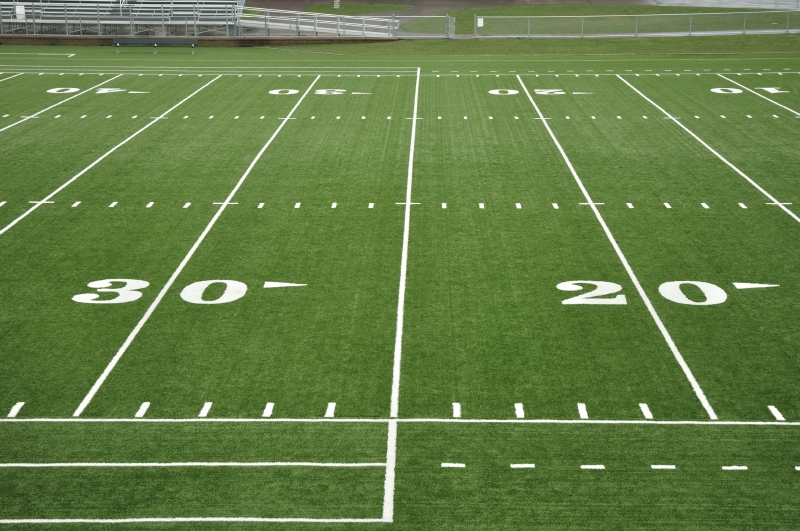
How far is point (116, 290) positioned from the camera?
15.4 meters

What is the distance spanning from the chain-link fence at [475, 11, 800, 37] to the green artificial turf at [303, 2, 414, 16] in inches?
565

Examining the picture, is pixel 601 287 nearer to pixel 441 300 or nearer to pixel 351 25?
pixel 441 300

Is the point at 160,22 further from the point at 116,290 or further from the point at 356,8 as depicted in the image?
the point at 116,290

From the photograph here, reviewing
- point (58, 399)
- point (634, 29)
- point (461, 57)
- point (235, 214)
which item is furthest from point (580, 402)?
point (634, 29)

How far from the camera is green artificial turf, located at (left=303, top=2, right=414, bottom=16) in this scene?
183 ft

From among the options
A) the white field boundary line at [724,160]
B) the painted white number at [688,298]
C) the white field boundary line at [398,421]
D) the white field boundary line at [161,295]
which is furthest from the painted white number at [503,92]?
the white field boundary line at [398,421]

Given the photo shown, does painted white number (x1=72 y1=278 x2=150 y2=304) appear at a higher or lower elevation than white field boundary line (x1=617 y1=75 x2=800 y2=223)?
lower

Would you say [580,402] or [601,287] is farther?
[601,287]

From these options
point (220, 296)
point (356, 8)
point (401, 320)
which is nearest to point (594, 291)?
point (401, 320)

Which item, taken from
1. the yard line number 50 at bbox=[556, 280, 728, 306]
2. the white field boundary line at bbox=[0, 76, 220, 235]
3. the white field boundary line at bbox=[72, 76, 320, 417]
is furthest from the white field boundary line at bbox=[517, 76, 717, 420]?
the white field boundary line at bbox=[0, 76, 220, 235]

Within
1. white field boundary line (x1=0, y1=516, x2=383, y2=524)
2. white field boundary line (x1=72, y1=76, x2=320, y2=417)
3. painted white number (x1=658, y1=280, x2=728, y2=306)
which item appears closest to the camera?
white field boundary line (x1=0, y1=516, x2=383, y2=524)

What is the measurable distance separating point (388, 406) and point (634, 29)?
35.4 m

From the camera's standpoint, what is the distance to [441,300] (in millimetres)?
14945

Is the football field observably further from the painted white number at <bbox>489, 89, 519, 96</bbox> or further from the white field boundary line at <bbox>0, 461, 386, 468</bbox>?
the painted white number at <bbox>489, 89, 519, 96</bbox>
